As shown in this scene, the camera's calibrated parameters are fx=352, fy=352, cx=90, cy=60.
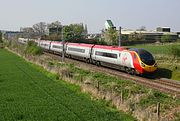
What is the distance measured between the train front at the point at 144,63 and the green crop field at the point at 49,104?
730cm

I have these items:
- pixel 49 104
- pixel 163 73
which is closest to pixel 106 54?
pixel 163 73

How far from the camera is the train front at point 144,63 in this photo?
3212 centimetres

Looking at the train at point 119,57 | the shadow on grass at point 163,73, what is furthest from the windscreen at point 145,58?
the shadow on grass at point 163,73

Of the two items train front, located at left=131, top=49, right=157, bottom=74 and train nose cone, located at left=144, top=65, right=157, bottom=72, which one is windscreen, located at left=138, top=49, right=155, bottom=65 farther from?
train nose cone, located at left=144, top=65, right=157, bottom=72

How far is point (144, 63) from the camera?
32188 mm

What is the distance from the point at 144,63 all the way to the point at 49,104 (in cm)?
1366

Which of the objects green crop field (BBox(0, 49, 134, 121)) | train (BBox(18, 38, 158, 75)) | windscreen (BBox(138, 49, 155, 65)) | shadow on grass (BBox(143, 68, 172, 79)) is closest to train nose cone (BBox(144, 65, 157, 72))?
train (BBox(18, 38, 158, 75))

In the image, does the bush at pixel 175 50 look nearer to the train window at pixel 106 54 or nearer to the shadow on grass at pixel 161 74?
the shadow on grass at pixel 161 74

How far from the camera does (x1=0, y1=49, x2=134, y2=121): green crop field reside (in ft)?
57.6

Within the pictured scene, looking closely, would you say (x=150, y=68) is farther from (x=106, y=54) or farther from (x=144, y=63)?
(x=106, y=54)

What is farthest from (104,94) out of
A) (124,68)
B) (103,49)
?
(103,49)

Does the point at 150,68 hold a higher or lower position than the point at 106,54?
lower

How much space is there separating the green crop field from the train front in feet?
24.0

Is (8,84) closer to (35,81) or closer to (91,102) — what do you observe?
(35,81)
